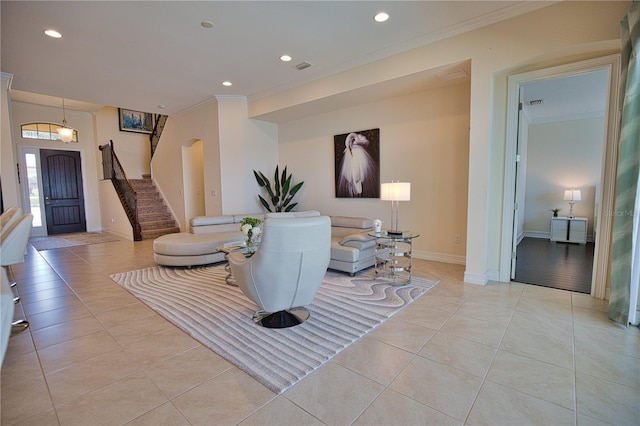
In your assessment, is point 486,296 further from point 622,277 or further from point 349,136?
point 349,136

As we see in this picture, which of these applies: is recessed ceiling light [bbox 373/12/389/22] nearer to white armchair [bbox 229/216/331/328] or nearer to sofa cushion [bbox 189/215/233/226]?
white armchair [bbox 229/216/331/328]

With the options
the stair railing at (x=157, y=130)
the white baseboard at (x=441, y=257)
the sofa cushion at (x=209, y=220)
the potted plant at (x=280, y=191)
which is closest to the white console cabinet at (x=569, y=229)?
the white baseboard at (x=441, y=257)

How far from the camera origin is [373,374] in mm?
2000

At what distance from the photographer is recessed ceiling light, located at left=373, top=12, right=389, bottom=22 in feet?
10.6

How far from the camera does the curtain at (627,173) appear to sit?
2.47m

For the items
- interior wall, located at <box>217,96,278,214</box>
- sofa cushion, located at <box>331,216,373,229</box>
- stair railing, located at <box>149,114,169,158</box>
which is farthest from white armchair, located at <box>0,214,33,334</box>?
stair railing, located at <box>149,114,169,158</box>

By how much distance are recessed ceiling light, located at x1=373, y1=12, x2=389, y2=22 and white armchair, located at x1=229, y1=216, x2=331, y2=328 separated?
7.99ft

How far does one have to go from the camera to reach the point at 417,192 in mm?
5027

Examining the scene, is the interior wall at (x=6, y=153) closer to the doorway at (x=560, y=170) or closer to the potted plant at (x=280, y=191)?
the potted plant at (x=280, y=191)

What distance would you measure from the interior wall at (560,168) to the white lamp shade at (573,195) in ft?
0.95

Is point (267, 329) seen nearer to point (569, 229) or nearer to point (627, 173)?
point (627, 173)

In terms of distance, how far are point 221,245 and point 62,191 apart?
7127mm

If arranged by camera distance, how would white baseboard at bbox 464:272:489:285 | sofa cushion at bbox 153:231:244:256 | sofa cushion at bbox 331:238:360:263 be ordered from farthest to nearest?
sofa cushion at bbox 153:231:244:256
sofa cushion at bbox 331:238:360:263
white baseboard at bbox 464:272:489:285

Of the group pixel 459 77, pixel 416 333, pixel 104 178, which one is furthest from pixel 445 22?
pixel 104 178
